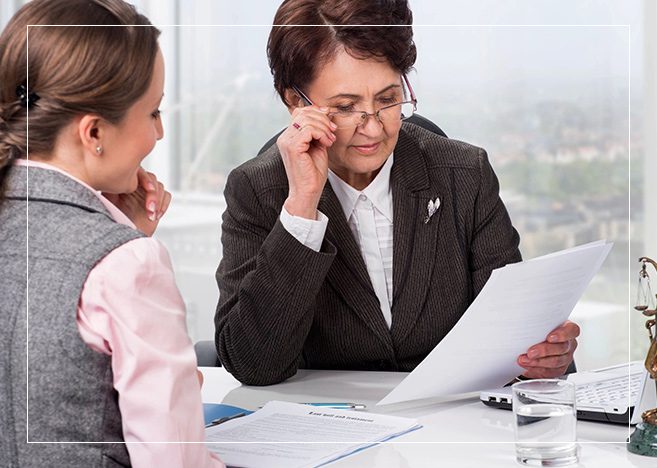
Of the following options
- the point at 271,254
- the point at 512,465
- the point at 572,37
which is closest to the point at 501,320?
the point at 512,465

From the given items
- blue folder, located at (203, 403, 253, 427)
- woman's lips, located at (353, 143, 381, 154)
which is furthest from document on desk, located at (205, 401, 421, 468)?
woman's lips, located at (353, 143, 381, 154)

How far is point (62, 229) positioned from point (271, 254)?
1.60 feet

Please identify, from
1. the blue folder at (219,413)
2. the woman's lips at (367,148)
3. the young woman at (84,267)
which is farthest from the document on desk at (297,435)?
the woman's lips at (367,148)

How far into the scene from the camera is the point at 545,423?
1.09m

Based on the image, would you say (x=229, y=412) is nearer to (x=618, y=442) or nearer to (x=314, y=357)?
(x=314, y=357)

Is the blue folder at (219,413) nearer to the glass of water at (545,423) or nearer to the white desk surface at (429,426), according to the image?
the white desk surface at (429,426)

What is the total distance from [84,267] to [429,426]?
0.54m

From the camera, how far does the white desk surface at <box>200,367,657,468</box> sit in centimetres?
108

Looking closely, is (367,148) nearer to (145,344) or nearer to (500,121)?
(500,121)

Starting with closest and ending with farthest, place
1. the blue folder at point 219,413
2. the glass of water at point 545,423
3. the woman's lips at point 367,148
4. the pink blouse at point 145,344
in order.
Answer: the pink blouse at point 145,344 → the glass of water at point 545,423 → the blue folder at point 219,413 → the woman's lips at point 367,148

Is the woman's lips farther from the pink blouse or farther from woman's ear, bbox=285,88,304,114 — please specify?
the pink blouse

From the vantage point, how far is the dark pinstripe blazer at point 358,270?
1.39 m

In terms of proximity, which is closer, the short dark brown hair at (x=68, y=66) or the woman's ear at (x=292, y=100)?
the short dark brown hair at (x=68, y=66)

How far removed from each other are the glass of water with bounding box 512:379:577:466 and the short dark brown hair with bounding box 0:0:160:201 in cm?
58
